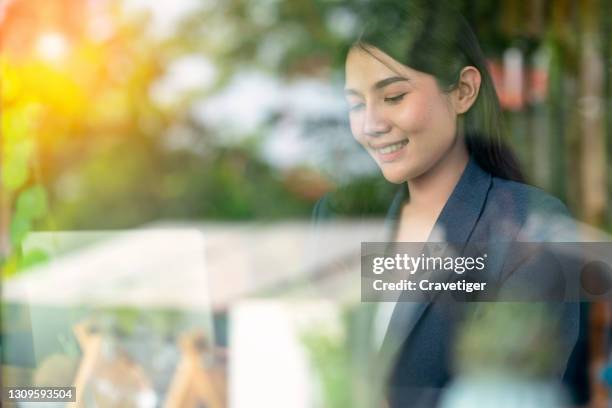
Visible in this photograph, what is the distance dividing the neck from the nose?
0.47ft

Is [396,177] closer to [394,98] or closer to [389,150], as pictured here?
[389,150]

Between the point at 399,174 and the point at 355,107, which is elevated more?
the point at 355,107

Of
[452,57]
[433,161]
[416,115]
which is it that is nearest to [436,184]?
[433,161]

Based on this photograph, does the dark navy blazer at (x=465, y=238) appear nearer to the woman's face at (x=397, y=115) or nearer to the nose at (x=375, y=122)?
the woman's face at (x=397, y=115)

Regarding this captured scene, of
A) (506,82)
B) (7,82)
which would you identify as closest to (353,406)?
(506,82)

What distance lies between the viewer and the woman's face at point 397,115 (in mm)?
2170

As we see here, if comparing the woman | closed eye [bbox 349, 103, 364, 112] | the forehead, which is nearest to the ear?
the woman

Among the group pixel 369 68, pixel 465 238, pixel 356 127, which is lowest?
pixel 465 238

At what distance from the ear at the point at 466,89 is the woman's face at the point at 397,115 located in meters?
0.02

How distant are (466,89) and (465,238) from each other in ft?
1.18

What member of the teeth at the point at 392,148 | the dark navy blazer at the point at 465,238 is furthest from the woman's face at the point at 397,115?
the dark navy blazer at the point at 465,238

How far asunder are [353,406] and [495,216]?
60 cm

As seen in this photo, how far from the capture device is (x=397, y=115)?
2.19m

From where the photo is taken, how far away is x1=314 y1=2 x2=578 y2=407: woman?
2.16m
